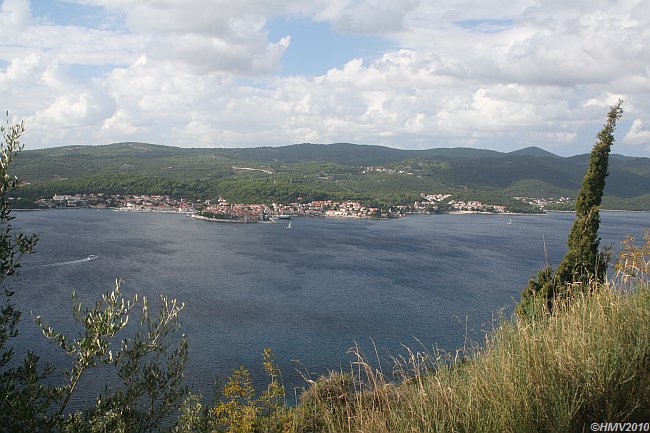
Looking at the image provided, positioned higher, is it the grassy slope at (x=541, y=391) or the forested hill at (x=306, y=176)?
the forested hill at (x=306, y=176)

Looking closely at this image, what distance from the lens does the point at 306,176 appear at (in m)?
96.4

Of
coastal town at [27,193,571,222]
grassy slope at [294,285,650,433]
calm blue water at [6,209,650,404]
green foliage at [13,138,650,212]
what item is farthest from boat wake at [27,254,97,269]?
grassy slope at [294,285,650,433]

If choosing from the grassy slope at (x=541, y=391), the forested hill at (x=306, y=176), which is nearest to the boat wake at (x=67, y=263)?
the forested hill at (x=306, y=176)

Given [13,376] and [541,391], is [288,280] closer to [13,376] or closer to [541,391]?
[13,376]

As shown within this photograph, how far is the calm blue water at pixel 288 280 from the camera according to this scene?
18.8 metres

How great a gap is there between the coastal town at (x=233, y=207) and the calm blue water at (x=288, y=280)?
21.4ft

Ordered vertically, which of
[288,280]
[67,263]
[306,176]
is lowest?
[288,280]

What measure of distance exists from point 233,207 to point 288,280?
36476 millimetres

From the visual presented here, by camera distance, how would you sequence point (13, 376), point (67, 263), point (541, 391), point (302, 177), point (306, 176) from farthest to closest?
point (306, 176) → point (302, 177) → point (67, 263) → point (13, 376) → point (541, 391)

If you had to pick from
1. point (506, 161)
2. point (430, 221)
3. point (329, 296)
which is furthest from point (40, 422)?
point (506, 161)

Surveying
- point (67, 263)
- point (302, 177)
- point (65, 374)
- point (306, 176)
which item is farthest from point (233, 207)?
point (65, 374)

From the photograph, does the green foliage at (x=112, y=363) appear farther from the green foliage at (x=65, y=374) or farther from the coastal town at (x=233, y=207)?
Answer: the coastal town at (x=233, y=207)

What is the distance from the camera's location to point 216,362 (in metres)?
16.7

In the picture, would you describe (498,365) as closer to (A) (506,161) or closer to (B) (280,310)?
(B) (280,310)
